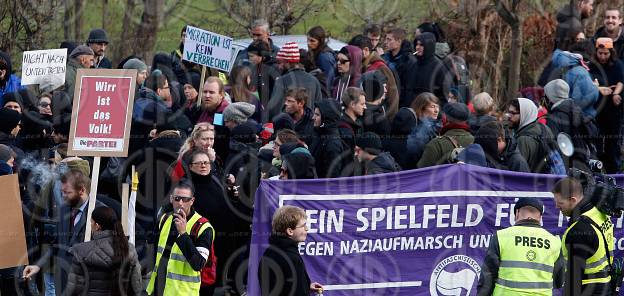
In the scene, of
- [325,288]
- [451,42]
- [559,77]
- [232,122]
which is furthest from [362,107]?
[451,42]

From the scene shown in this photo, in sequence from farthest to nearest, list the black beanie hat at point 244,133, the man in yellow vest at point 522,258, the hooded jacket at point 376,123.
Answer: the hooded jacket at point 376,123 → the black beanie hat at point 244,133 → the man in yellow vest at point 522,258

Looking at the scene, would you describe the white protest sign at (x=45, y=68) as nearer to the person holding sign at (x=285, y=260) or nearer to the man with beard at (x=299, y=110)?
the man with beard at (x=299, y=110)

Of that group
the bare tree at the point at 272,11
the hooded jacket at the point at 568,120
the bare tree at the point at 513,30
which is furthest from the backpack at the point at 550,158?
the bare tree at the point at 272,11

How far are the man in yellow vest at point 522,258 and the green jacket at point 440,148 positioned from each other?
2.45 meters

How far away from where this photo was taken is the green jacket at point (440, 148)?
14047 millimetres

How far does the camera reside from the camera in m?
12.4

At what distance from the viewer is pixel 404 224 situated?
43.6ft

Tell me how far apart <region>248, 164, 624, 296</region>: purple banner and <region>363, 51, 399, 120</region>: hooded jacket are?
3.02 m

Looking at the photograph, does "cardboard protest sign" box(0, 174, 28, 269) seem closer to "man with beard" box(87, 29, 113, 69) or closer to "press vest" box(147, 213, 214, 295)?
"press vest" box(147, 213, 214, 295)

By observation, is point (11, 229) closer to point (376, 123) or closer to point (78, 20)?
point (376, 123)

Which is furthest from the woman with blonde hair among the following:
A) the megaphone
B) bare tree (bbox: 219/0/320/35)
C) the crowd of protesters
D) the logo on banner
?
bare tree (bbox: 219/0/320/35)

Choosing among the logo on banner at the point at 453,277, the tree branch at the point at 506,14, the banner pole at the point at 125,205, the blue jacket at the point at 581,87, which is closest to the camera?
the banner pole at the point at 125,205

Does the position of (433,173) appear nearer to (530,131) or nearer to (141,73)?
(530,131)

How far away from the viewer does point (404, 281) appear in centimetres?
1331
